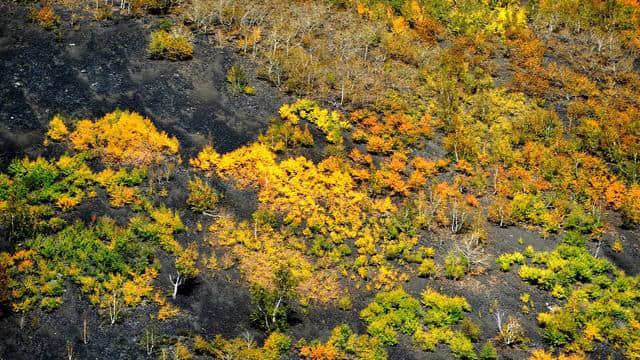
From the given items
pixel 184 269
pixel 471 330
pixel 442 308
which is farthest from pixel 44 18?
pixel 471 330

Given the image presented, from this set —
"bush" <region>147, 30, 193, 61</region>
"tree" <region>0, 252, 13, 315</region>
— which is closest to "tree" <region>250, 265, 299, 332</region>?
"tree" <region>0, 252, 13, 315</region>

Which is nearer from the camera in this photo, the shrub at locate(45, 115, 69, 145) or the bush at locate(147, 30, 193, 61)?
the shrub at locate(45, 115, 69, 145)

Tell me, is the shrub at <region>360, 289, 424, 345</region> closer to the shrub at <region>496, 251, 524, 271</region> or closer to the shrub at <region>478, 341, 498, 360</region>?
the shrub at <region>478, 341, 498, 360</region>

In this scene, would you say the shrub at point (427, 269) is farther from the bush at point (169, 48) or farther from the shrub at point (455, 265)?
the bush at point (169, 48)

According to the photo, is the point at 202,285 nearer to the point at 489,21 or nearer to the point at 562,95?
the point at 562,95

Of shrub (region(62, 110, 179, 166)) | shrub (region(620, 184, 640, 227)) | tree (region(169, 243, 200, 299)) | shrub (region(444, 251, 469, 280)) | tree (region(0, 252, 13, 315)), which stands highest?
shrub (region(620, 184, 640, 227))

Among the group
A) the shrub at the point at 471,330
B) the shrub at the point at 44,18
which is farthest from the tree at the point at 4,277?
Result: the shrub at the point at 44,18
